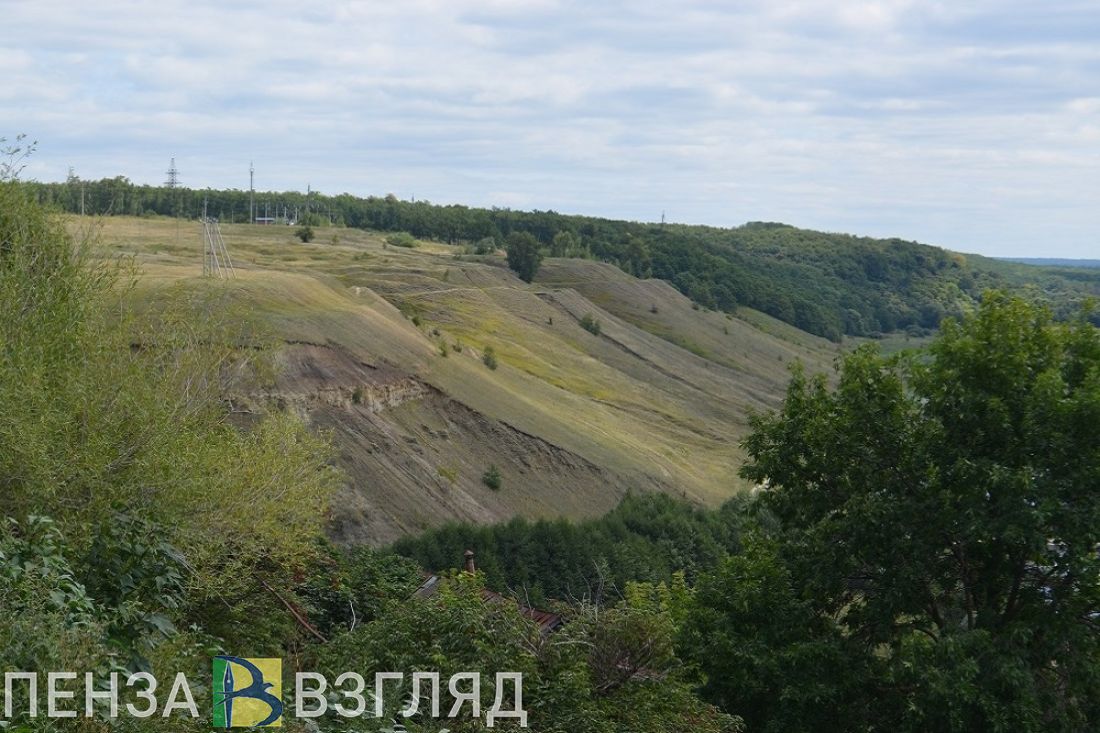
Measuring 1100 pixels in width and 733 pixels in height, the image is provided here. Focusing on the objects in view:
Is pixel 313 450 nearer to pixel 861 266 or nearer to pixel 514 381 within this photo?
pixel 514 381

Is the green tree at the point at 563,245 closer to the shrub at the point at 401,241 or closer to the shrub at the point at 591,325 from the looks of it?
the shrub at the point at 401,241

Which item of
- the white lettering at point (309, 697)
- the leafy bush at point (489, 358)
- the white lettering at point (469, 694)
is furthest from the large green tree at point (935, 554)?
the leafy bush at point (489, 358)

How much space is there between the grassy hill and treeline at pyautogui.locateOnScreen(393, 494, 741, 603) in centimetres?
373

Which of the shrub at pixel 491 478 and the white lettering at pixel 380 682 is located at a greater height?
the white lettering at pixel 380 682

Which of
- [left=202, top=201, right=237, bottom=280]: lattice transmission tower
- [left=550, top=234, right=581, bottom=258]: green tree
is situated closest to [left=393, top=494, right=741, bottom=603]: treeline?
[left=202, top=201, right=237, bottom=280]: lattice transmission tower

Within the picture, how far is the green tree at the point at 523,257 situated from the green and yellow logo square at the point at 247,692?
91.5 metres

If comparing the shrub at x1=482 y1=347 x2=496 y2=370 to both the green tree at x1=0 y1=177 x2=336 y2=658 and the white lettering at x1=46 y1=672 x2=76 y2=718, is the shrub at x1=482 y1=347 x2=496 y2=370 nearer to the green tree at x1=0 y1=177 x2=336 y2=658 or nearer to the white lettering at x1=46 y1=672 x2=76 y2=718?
the green tree at x1=0 y1=177 x2=336 y2=658

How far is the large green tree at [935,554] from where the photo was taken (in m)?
14.0

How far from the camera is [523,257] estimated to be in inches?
4035

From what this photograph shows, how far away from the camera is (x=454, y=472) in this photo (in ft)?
150

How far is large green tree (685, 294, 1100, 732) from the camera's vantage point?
1397cm

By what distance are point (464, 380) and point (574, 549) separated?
59.3 feet

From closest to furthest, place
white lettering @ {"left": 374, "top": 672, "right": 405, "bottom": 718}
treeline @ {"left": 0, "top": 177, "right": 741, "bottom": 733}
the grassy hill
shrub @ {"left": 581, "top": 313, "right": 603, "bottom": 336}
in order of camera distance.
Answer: treeline @ {"left": 0, "top": 177, "right": 741, "bottom": 733}, white lettering @ {"left": 374, "top": 672, "right": 405, "bottom": 718}, the grassy hill, shrub @ {"left": 581, "top": 313, "right": 603, "bottom": 336}

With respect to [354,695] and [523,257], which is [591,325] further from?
[354,695]
